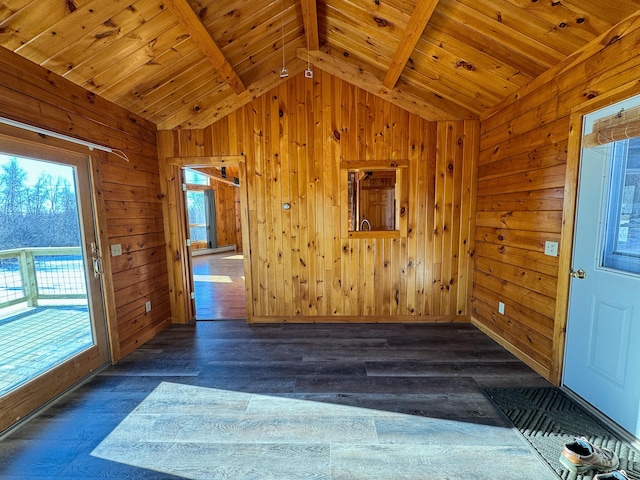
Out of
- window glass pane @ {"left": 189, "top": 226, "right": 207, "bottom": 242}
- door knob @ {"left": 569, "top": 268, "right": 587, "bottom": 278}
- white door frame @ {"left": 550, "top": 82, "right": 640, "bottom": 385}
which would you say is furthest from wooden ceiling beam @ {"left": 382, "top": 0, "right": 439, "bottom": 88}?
window glass pane @ {"left": 189, "top": 226, "right": 207, "bottom": 242}

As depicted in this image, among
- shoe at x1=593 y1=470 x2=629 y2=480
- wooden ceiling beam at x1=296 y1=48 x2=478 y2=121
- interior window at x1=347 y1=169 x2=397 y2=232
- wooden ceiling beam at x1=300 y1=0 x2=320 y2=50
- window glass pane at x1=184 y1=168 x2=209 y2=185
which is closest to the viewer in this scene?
shoe at x1=593 y1=470 x2=629 y2=480

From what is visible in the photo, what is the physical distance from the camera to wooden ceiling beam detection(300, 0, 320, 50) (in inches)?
90.1

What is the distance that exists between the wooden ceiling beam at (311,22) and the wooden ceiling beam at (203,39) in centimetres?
83

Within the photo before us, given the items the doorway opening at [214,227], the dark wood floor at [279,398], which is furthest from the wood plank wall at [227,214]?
the dark wood floor at [279,398]

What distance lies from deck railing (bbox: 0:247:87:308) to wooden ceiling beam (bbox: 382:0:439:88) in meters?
3.28

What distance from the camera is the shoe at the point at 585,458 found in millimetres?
1406

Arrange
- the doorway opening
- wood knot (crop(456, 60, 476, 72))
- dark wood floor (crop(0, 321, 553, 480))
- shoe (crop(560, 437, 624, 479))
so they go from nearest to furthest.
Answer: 1. shoe (crop(560, 437, 624, 479))
2. dark wood floor (crop(0, 321, 553, 480))
3. wood knot (crop(456, 60, 476, 72))
4. the doorway opening

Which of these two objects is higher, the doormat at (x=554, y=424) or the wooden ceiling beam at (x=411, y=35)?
the wooden ceiling beam at (x=411, y=35)

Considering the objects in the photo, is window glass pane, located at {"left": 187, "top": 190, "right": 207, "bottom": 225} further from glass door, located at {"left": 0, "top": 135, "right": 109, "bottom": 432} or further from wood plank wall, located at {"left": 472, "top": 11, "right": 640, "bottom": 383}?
wood plank wall, located at {"left": 472, "top": 11, "right": 640, "bottom": 383}

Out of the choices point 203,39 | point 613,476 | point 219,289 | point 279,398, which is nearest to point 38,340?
point 279,398

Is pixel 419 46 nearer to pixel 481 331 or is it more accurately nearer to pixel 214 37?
pixel 214 37

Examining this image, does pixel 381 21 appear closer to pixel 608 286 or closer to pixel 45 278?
pixel 608 286

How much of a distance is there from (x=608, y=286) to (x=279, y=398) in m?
2.40

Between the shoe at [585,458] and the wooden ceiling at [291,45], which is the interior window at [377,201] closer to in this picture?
the wooden ceiling at [291,45]
